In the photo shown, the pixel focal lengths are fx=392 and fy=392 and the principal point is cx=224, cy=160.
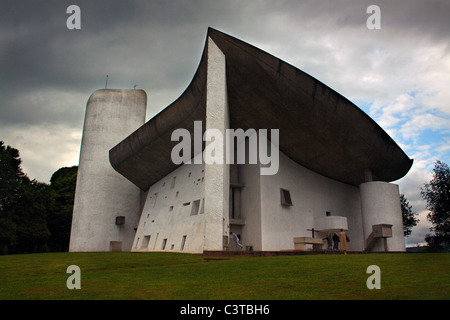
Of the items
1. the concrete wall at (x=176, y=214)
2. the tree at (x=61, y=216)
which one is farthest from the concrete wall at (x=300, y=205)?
the tree at (x=61, y=216)

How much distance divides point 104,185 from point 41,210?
590 centimetres

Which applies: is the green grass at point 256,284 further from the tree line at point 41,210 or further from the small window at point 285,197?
the tree line at point 41,210

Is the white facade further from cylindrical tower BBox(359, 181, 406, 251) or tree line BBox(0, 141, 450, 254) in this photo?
tree line BBox(0, 141, 450, 254)

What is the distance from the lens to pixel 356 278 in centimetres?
759

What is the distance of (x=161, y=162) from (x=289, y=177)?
885cm

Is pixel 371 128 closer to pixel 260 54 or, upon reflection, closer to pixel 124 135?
pixel 260 54

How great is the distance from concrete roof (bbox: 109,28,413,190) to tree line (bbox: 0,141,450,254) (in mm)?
8818

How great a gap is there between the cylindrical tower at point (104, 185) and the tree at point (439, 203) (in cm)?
2509

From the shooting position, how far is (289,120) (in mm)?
20516

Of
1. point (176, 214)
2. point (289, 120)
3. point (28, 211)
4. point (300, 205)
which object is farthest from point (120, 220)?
point (289, 120)

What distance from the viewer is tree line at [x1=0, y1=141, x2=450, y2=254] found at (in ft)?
99.2

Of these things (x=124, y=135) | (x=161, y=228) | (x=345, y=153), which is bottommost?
(x=161, y=228)

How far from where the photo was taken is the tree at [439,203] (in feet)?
107
